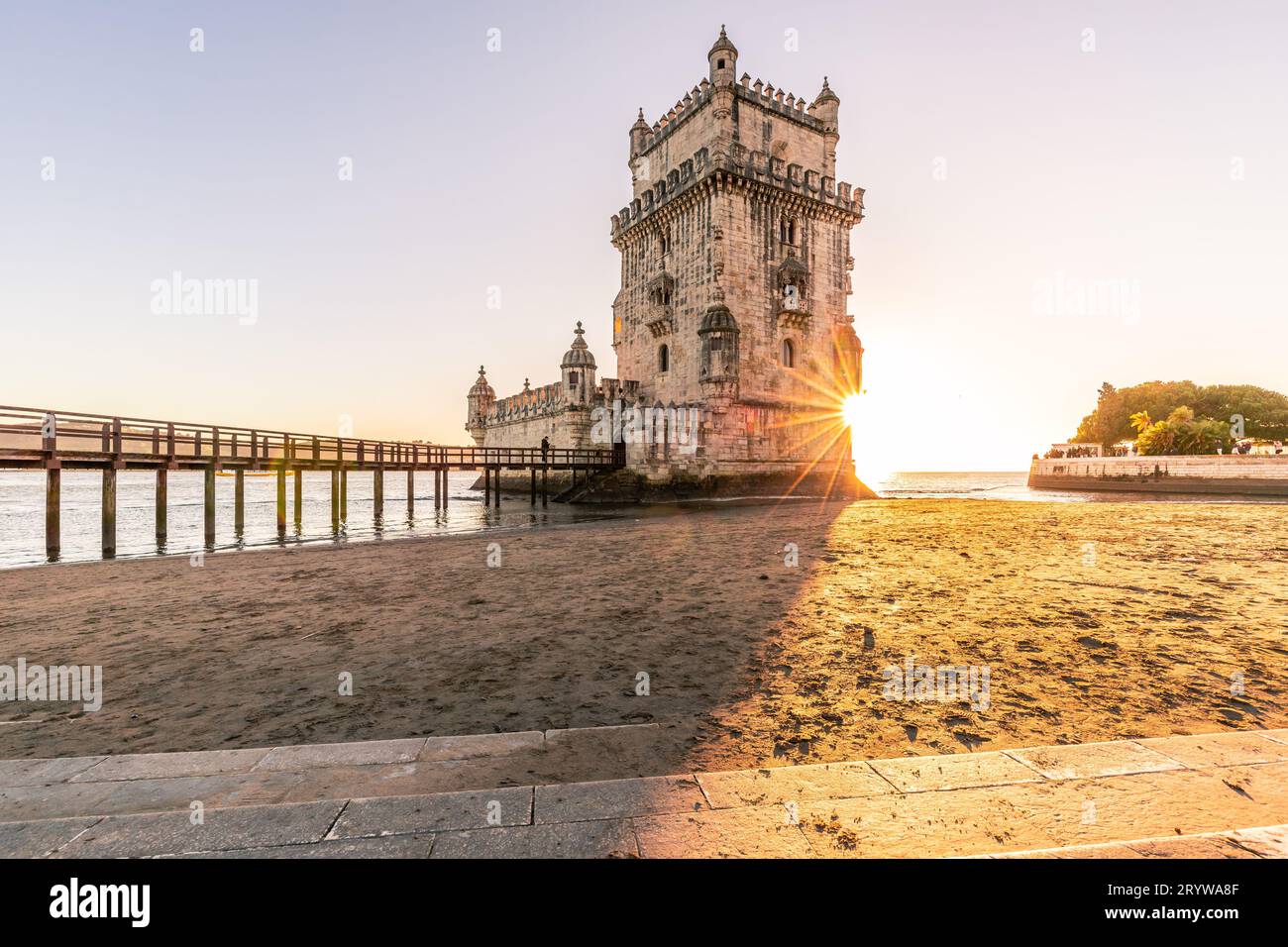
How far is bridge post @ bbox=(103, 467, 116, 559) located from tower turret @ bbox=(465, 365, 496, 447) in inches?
1491

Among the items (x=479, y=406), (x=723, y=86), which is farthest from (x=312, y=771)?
(x=479, y=406)

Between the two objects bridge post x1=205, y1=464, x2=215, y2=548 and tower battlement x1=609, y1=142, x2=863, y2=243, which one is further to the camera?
tower battlement x1=609, y1=142, x2=863, y2=243

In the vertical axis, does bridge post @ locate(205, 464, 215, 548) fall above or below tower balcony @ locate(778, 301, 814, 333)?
below

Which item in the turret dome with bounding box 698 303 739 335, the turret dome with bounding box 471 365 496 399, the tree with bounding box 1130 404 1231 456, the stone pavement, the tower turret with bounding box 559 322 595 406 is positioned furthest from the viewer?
the turret dome with bounding box 471 365 496 399

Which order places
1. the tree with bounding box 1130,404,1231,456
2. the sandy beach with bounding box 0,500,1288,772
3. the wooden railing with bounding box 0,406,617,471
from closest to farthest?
the sandy beach with bounding box 0,500,1288,772, the wooden railing with bounding box 0,406,617,471, the tree with bounding box 1130,404,1231,456

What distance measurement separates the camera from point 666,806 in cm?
274

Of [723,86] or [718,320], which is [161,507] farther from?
[723,86]

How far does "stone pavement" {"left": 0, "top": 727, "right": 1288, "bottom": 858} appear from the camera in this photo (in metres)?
2.37

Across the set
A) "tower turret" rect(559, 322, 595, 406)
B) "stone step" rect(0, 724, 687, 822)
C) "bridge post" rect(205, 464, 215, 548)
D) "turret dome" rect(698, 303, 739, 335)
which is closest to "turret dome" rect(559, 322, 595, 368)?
"tower turret" rect(559, 322, 595, 406)

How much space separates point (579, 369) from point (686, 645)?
33.9 metres

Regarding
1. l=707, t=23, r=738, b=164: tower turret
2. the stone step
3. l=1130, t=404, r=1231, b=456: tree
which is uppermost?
l=707, t=23, r=738, b=164: tower turret

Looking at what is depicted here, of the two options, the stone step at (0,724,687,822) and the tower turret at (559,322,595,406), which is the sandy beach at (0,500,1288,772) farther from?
the tower turret at (559,322,595,406)

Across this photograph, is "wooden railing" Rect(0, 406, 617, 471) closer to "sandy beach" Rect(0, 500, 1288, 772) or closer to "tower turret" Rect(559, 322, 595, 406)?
"sandy beach" Rect(0, 500, 1288, 772)

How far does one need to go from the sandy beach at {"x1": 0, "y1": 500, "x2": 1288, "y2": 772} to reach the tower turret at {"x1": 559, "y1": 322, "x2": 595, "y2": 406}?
2654 centimetres
